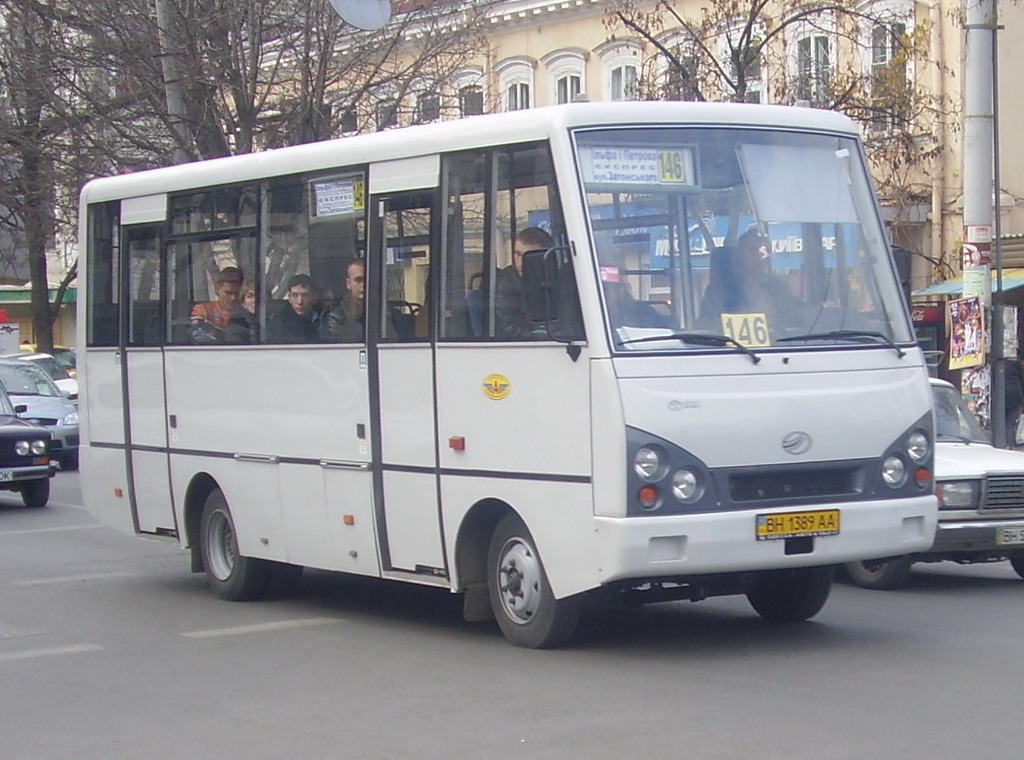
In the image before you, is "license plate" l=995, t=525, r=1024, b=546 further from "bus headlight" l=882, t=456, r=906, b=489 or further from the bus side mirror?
the bus side mirror

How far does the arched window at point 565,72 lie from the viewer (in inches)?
1543

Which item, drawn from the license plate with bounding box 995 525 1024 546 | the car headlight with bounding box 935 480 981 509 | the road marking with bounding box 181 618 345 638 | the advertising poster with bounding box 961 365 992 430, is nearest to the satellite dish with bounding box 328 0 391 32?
the advertising poster with bounding box 961 365 992 430

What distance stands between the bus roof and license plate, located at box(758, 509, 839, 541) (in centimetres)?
217

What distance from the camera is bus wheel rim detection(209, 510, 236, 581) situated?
42.1 ft

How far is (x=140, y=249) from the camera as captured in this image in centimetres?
1370

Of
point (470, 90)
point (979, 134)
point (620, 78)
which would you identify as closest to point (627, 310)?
point (979, 134)

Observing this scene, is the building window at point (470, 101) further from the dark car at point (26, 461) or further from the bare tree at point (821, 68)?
the dark car at point (26, 461)

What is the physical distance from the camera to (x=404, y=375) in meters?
10.6

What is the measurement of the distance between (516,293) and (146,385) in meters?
4.66

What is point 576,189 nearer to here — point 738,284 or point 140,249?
point 738,284

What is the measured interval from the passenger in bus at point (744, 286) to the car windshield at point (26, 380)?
2014 cm

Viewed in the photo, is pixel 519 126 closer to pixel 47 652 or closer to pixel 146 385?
pixel 47 652

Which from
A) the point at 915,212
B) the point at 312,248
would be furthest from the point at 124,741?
the point at 915,212

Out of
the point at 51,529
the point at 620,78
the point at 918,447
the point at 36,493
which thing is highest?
the point at 620,78
